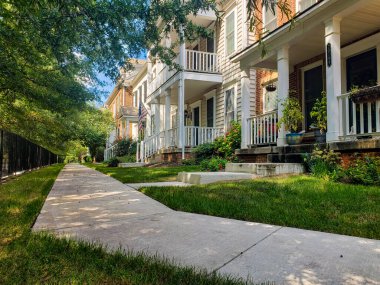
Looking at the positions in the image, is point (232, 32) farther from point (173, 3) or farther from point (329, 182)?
point (329, 182)

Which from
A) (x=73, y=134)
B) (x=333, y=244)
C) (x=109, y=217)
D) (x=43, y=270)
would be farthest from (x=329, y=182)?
(x=73, y=134)

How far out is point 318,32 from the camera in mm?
7508

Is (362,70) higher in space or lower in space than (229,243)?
higher

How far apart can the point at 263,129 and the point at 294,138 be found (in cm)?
149

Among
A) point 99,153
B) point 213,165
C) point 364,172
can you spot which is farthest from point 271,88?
point 99,153

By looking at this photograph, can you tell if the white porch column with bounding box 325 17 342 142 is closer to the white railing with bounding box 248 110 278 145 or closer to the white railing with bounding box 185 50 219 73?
the white railing with bounding box 248 110 278 145

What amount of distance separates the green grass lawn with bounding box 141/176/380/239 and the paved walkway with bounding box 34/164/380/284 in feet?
0.80

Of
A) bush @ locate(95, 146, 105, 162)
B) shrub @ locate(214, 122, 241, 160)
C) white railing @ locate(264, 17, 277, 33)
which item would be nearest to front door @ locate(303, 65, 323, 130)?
shrub @ locate(214, 122, 241, 160)

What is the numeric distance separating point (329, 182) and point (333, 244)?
3.15 metres

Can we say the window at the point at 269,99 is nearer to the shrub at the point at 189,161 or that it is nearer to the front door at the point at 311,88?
the front door at the point at 311,88

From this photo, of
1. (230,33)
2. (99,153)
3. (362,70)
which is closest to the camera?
(362,70)

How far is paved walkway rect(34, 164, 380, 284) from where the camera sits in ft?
6.71

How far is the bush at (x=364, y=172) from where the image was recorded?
5219 mm

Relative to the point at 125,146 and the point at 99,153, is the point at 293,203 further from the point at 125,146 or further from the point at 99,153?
the point at 99,153
